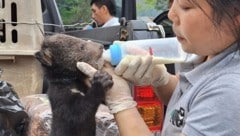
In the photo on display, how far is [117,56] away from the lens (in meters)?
1.72

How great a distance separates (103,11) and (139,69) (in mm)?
4151

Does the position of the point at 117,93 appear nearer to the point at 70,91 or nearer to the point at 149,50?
the point at 149,50

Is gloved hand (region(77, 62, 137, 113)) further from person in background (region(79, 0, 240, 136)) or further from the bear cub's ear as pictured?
the bear cub's ear

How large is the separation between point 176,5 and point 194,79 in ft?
0.72

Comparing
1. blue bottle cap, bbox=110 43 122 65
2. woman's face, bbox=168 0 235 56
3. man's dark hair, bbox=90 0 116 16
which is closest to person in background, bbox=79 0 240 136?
woman's face, bbox=168 0 235 56

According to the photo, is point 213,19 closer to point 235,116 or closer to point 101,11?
point 235,116

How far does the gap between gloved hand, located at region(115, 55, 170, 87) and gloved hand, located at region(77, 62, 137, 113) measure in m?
0.03

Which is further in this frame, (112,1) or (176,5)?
(112,1)

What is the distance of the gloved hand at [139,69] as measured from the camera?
5.47 ft

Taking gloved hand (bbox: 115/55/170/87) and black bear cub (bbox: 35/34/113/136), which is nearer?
gloved hand (bbox: 115/55/170/87)

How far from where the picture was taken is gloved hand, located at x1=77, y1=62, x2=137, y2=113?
1.63 m

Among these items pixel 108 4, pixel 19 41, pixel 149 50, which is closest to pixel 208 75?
pixel 149 50

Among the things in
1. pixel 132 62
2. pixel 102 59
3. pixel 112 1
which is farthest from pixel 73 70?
pixel 112 1

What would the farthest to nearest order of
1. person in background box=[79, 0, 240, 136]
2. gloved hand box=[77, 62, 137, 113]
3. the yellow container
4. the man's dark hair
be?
the man's dark hair → the yellow container → gloved hand box=[77, 62, 137, 113] → person in background box=[79, 0, 240, 136]
